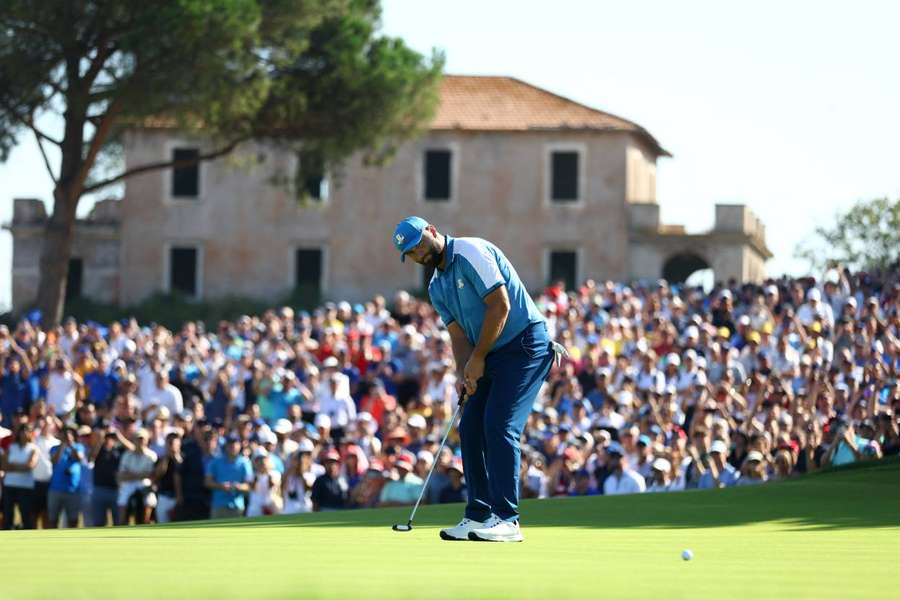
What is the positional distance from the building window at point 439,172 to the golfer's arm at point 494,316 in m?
51.1

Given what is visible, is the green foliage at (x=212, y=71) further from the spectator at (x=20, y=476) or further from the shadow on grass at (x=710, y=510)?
the shadow on grass at (x=710, y=510)

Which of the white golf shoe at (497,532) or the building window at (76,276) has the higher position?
the building window at (76,276)

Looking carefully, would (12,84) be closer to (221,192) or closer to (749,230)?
(221,192)

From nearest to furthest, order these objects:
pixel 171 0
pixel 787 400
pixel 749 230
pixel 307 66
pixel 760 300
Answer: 1. pixel 787 400
2. pixel 760 300
3. pixel 171 0
4. pixel 307 66
5. pixel 749 230

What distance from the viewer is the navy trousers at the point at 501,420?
→ 9484 mm

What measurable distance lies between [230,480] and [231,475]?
55mm

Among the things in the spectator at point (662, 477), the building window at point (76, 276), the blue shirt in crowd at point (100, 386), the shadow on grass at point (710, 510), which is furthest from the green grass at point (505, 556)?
the building window at point (76, 276)

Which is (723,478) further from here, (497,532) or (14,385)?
(14,385)

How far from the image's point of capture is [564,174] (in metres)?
60.4

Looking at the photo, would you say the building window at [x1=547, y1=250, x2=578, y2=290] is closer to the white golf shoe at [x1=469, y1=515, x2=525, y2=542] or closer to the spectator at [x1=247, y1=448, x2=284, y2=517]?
the spectator at [x1=247, y1=448, x2=284, y2=517]

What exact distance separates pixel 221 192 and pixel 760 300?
3628 cm

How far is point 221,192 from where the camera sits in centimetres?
6116

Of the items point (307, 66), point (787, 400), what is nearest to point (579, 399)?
point (787, 400)

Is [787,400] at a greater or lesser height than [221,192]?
lesser
